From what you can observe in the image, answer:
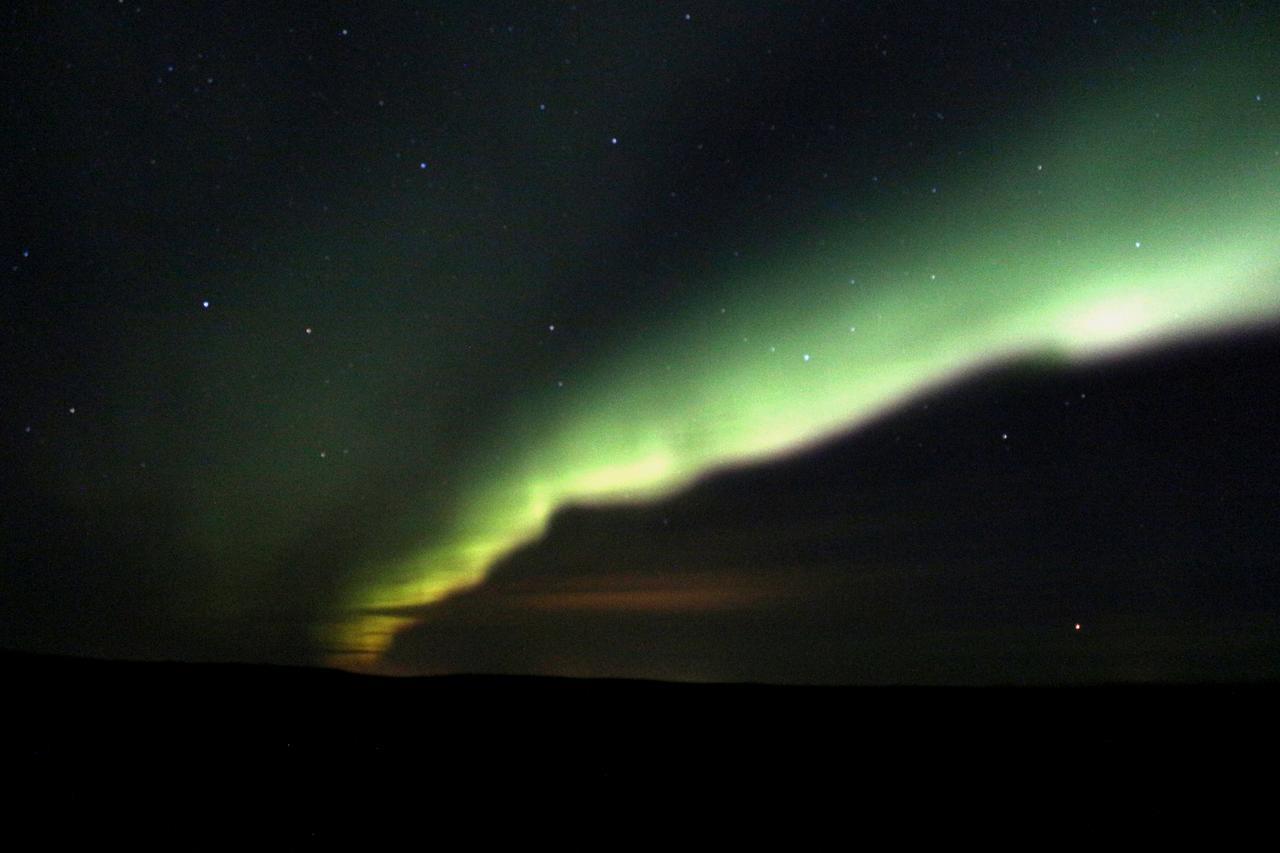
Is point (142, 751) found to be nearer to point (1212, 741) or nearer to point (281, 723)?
point (281, 723)

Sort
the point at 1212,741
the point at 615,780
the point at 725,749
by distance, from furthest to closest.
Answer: the point at 1212,741
the point at 725,749
the point at 615,780

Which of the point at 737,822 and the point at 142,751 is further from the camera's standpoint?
the point at 142,751

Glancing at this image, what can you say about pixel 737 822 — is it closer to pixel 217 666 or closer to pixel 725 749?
pixel 725 749

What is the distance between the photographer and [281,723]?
10375 millimetres

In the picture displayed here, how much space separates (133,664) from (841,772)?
15.7 m

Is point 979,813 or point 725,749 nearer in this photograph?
point 979,813

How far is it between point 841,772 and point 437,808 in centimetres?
358

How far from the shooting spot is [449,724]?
10.6 m

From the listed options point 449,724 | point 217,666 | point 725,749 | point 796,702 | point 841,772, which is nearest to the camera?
point 841,772

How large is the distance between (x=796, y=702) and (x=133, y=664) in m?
13.0

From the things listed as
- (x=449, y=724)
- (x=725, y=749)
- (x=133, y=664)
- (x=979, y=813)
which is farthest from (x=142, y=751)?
(x=133, y=664)

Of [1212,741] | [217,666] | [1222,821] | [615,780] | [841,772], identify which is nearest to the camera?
[1222,821]

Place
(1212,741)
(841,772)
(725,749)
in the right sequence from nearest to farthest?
(841,772) → (725,749) → (1212,741)

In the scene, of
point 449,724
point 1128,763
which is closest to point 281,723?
point 449,724
